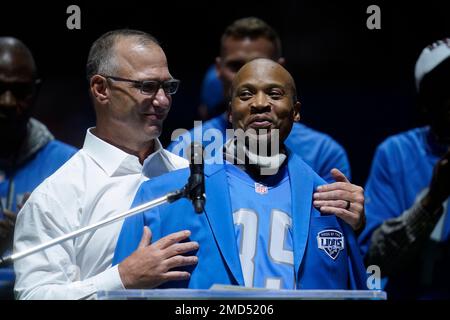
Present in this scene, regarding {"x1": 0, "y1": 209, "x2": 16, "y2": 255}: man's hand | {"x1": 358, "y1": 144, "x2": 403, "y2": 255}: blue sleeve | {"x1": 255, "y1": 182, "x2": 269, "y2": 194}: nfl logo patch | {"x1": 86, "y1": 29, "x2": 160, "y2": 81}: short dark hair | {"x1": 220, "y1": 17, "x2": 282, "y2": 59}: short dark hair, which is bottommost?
{"x1": 0, "y1": 209, "x2": 16, "y2": 255}: man's hand

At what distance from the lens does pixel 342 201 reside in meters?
2.77

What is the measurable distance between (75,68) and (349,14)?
1325 mm

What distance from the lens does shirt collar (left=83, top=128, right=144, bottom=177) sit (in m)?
3.01

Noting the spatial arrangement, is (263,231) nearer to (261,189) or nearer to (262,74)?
(261,189)

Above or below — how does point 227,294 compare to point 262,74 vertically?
below

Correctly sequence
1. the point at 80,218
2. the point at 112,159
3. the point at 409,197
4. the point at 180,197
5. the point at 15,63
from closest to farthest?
1. the point at 180,197
2. the point at 80,218
3. the point at 112,159
4. the point at 15,63
5. the point at 409,197

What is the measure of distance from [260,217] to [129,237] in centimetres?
36

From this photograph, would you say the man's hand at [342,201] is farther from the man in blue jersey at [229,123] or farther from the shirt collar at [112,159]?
the man in blue jersey at [229,123]

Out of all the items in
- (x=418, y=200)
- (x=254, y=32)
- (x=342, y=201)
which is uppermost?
(x=254, y=32)

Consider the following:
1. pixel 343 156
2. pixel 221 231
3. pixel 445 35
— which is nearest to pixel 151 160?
pixel 221 231

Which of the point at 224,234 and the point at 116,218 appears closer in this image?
the point at 116,218

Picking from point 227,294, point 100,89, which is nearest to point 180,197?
point 227,294

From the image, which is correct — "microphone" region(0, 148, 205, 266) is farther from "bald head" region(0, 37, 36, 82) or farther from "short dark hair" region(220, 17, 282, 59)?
"short dark hair" region(220, 17, 282, 59)

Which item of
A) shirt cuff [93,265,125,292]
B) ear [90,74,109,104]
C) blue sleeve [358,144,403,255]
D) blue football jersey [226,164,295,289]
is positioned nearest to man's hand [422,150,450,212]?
blue sleeve [358,144,403,255]
